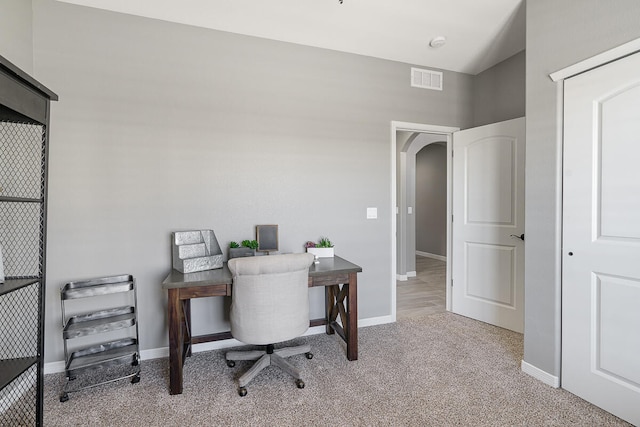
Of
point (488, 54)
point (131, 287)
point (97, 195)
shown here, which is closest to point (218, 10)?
point (97, 195)

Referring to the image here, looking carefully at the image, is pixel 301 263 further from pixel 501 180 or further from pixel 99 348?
pixel 501 180

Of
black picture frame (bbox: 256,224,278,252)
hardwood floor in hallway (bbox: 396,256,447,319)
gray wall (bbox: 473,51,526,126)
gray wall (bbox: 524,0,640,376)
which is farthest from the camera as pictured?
hardwood floor in hallway (bbox: 396,256,447,319)

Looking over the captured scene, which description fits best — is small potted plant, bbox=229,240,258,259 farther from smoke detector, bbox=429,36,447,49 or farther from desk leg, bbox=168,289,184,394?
smoke detector, bbox=429,36,447,49

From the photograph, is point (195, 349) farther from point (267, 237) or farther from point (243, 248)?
point (267, 237)

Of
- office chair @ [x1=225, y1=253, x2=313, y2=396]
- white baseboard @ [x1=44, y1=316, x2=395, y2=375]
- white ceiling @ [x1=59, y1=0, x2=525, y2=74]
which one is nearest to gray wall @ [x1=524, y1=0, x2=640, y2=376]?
white ceiling @ [x1=59, y1=0, x2=525, y2=74]

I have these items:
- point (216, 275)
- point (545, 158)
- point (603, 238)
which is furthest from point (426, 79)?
point (216, 275)

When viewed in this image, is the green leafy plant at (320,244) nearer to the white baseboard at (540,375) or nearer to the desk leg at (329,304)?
the desk leg at (329,304)

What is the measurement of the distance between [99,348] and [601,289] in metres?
3.36

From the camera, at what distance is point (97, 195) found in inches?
93.2

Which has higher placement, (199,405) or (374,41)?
(374,41)

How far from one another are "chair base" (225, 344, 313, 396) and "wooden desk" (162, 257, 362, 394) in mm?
344

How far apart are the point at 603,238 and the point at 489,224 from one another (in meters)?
1.25

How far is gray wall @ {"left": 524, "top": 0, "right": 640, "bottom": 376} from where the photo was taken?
6.56ft

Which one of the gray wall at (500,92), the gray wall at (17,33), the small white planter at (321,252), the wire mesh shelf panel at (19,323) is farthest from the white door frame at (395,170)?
the gray wall at (17,33)
